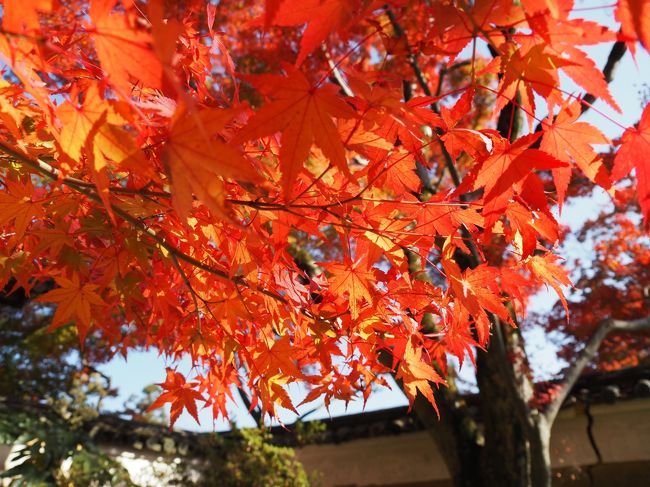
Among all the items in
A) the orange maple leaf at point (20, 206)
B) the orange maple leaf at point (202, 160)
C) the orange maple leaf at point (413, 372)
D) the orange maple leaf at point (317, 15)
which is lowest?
the orange maple leaf at point (413, 372)

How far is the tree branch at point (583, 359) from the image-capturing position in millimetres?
3984

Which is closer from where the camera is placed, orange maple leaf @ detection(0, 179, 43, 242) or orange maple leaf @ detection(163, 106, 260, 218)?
orange maple leaf @ detection(163, 106, 260, 218)

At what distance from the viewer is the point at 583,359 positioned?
4152 millimetres

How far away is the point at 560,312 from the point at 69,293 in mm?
7176

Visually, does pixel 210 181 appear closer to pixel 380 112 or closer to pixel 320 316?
pixel 380 112

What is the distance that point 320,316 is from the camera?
148cm

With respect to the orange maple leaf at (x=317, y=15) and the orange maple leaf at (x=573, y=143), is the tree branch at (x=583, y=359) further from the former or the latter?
the orange maple leaf at (x=317, y=15)

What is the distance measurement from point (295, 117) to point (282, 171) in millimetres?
78

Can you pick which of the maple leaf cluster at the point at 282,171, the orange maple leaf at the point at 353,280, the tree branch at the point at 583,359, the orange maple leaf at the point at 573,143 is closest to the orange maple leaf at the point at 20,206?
the maple leaf cluster at the point at 282,171

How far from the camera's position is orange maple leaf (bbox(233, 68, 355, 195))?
0.78 meters

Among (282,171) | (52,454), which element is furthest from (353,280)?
(52,454)

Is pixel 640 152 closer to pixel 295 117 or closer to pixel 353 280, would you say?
pixel 295 117

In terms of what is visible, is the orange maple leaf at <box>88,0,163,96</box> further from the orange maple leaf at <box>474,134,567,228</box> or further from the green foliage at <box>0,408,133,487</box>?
the green foliage at <box>0,408,133,487</box>

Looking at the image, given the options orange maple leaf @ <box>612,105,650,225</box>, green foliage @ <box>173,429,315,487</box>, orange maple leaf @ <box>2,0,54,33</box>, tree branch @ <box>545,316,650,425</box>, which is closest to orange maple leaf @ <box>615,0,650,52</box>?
orange maple leaf @ <box>612,105,650,225</box>
